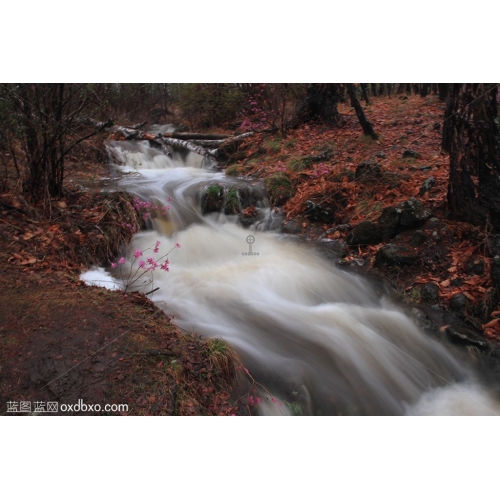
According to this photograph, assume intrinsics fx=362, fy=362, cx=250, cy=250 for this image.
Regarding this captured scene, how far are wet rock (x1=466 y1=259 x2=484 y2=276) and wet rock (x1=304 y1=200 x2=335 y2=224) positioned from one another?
74.1 inches

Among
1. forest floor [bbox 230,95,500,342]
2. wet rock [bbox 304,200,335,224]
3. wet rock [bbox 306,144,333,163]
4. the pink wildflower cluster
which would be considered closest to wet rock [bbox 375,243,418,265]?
forest floor [bbox 230,95,500,342]

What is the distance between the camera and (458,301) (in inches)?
126

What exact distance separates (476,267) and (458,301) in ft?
1.34

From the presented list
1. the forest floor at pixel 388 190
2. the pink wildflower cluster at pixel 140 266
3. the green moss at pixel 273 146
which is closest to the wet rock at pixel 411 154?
the forest floor at pixel 388 190

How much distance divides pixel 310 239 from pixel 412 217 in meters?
1.26

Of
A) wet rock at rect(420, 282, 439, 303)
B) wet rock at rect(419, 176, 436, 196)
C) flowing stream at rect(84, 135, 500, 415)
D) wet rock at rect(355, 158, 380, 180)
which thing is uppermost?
wet rock at rect(355, 158, 380, 180)

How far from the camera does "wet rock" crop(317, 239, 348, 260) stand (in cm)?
433

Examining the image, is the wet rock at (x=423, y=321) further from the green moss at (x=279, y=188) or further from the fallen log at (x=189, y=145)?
the fallen log at (x=189, y=145)

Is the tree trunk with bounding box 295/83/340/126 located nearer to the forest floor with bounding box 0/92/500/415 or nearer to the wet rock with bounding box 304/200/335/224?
the forest floor with bounding box 0/92/500/415

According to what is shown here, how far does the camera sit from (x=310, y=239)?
472cm

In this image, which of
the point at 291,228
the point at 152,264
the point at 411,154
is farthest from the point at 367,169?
the point at 152,264

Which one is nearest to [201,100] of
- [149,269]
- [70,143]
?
[70,143]

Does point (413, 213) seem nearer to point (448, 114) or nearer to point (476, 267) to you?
point (476, 267)

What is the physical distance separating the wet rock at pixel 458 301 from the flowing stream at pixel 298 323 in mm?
394
